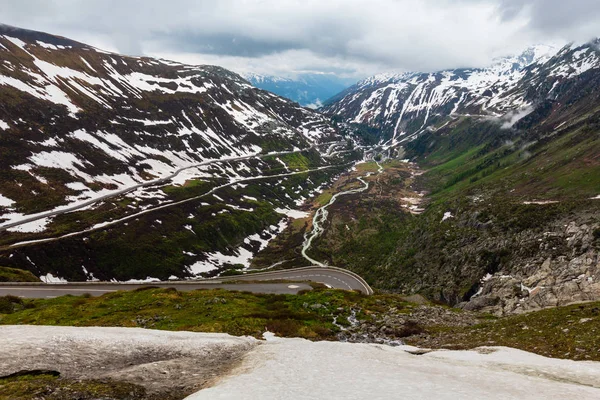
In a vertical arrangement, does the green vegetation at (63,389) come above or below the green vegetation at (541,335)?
above

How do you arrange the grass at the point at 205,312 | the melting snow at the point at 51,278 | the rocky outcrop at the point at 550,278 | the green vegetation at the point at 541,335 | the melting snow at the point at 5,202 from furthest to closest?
the melting snow at the point at 5,202, the melting snow at the point at 51,278, the rocky outcrop at the point at 550,278, the grass at the point at 205,312, the green vegetation at the point at 541,335

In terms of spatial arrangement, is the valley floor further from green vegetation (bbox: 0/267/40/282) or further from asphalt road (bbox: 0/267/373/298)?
green vegetation (bbox: 0/267/40/282)

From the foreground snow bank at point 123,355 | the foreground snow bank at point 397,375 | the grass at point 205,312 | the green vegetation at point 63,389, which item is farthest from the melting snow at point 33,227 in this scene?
the foreground snow bank at point 397,375

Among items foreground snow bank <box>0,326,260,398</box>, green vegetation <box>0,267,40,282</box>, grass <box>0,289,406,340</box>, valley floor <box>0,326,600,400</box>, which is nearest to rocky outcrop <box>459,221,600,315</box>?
grass <box>0,289,406,340</box>

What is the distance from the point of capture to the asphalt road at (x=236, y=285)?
221 ft

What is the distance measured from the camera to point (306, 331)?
106 feet

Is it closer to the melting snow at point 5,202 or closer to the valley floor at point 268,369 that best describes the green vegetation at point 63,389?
the valley floor at point 268,369

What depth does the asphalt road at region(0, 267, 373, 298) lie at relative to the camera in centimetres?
6744

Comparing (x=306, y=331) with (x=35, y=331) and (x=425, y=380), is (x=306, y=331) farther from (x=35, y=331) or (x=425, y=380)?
(x=35, y=331)

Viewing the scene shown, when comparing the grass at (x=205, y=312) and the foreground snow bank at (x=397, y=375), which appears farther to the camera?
the grass at (x=205, y=312)

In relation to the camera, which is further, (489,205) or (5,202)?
(5,202)

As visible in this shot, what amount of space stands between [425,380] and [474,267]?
268 feet

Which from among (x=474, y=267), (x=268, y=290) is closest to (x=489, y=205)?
(x=474, y=267)

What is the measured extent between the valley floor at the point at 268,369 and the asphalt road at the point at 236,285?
53583 millimetres
